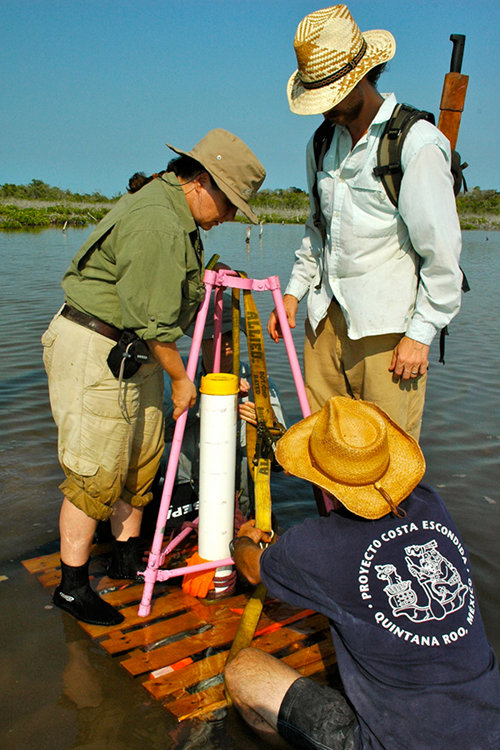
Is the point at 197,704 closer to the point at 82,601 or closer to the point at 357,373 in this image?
the point at 82,601

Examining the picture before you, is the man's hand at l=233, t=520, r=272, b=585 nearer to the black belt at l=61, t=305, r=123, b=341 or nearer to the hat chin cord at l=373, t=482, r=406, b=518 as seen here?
the hat chin cord at l=373, t=482, r=406, b=518

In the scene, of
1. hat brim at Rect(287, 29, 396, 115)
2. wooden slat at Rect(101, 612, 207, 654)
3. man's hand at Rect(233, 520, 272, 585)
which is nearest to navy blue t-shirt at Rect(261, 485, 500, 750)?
man's hand at Rect(233, 520, 272, 585)

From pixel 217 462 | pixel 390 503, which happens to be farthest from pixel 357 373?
pixel 390 503

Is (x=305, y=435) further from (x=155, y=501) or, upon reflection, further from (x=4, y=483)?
(x=4, y=483)

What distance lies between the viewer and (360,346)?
2998 millimetres

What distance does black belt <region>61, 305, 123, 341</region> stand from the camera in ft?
8.87

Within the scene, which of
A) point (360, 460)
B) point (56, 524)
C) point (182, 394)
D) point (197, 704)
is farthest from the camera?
Answer: point (56, 524)

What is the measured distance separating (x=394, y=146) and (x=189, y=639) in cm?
245

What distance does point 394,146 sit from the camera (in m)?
2.60

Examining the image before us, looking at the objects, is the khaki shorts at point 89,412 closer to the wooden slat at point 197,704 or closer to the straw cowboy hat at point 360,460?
the wooden slat at point 197,704

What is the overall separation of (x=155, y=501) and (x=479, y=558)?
7.07ft

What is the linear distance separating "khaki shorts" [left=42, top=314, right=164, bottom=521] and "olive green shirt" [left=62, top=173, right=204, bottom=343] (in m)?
0.16

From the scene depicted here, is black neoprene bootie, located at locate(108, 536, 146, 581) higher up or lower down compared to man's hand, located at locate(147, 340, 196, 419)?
lower down

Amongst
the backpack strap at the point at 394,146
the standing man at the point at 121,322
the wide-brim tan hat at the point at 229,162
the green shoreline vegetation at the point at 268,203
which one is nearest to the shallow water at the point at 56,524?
the standing man at the point at 121,322
